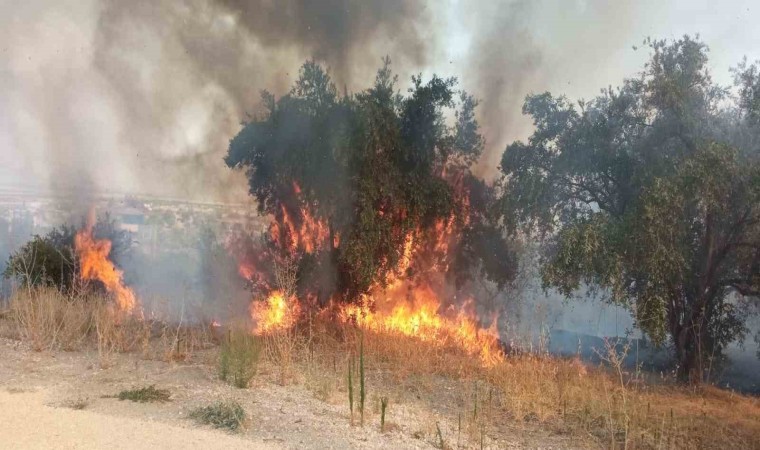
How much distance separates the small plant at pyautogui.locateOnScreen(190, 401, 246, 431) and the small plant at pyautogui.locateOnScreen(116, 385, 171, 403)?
2.58 feet

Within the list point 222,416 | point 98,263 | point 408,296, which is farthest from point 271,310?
point 222,416

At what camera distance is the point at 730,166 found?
11.4 m

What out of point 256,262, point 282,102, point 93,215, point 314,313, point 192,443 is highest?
point 282,102

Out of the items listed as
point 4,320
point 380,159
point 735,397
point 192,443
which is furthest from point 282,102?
point 735,397

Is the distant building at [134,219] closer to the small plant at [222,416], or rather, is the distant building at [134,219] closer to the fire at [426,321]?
the fire at [426,321]

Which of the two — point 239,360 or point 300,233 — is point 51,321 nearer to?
point 239,360

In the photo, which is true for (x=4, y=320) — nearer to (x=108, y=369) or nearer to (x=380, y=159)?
(x=108, y=369)

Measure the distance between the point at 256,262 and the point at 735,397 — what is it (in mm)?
12721

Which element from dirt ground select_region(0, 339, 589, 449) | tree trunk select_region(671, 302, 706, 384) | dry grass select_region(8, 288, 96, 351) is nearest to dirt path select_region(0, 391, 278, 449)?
dirt ground select_region(0, 339, 589, 449)

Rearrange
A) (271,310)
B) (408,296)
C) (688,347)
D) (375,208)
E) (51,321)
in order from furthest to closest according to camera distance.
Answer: (408,296)
(271,310)
(375,208)
(688,347)
(51,321)

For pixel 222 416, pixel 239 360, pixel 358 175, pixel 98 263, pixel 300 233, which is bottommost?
pixel 222 416

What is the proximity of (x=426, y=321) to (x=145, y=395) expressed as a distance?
9755 millimetres

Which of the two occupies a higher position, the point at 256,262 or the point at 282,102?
the point at 282,102

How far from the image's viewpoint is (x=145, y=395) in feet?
25.3
